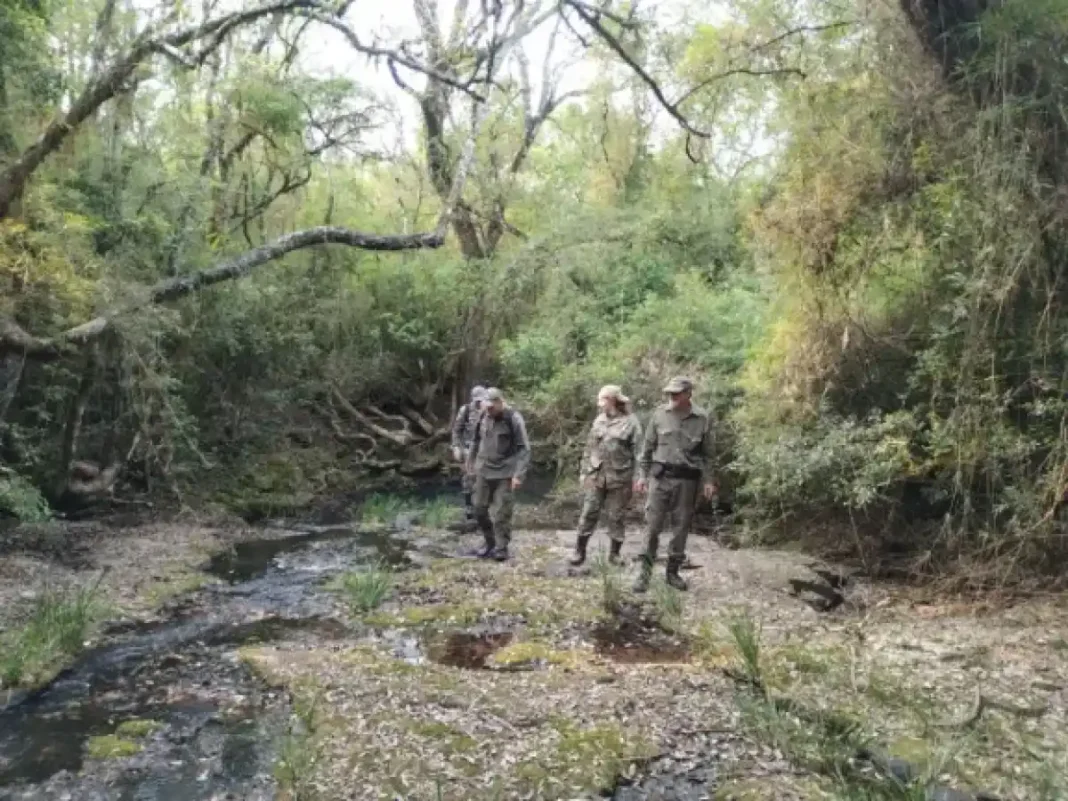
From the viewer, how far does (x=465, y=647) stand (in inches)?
300

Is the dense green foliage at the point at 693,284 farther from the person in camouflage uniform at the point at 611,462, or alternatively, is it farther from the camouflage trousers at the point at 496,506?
the camouflage trousers at the point at 496,506

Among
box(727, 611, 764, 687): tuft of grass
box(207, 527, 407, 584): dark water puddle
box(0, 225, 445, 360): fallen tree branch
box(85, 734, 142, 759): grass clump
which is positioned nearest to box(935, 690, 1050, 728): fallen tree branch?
box(727, 611, 764, 687): tuft of grass

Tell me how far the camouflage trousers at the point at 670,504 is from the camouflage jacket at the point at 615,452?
37.0 inches

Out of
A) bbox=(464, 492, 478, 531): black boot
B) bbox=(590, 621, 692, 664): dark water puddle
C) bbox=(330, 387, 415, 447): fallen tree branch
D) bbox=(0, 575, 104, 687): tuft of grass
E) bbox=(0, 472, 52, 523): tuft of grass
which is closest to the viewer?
bbox=(0, 575, 104, 687): tuft of grass

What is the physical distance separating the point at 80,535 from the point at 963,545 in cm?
1007

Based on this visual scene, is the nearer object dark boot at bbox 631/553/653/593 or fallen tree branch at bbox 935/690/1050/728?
fallen tree branch at bbox 935/690/1050/728

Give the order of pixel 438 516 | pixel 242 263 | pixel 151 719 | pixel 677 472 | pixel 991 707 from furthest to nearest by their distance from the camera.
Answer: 1. pixel 438 516
2. pixel 242 263
3. pixel 677 472
4. pixel 151 719
5. pixel 991 707

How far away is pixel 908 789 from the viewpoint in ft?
14.3

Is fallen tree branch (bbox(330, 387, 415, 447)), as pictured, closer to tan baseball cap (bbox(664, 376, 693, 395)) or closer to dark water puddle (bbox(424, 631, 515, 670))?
tan baseball cap (bbox(664, 376, 693, 395))

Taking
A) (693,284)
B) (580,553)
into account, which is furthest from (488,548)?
(693,284)

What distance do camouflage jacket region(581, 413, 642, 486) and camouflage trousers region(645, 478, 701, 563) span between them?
0.94 m

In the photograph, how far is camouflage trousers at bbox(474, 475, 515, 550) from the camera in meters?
10.5

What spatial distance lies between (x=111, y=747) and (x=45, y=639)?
5.93ft

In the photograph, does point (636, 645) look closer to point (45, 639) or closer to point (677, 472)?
point (677, 472)
